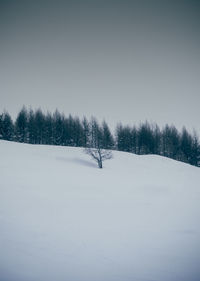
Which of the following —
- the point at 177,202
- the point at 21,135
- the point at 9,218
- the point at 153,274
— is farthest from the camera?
the point at 21,135

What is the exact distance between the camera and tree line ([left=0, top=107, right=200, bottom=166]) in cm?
4147

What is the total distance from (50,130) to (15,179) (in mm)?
35452

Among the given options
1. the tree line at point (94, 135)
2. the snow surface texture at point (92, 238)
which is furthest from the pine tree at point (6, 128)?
the snow surface texture at point (92, 238)

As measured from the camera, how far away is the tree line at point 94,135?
41.5m

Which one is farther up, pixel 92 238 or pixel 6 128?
pixel 6 128

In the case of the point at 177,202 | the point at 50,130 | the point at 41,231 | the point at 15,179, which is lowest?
the point at 177,202

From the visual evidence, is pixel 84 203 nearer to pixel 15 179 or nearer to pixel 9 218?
pixel 9 218

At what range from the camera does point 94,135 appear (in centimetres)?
4122

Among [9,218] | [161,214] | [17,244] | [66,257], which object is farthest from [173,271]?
[9,218]

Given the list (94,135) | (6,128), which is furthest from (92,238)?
(6,128)

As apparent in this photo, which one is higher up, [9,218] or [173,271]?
[9,218]

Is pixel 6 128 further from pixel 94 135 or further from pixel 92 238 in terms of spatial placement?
pixel 92 238

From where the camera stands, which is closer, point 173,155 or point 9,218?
point 9,218

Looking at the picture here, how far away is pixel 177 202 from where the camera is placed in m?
9.77
